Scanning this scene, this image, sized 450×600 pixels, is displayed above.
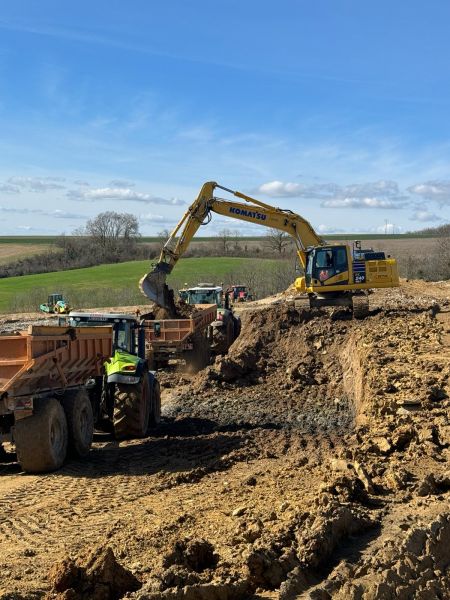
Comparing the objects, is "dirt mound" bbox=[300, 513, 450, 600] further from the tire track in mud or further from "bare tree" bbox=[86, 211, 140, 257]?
"bare tree" bbox=[86, 211, 140, 257]

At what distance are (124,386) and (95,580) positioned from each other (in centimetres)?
735

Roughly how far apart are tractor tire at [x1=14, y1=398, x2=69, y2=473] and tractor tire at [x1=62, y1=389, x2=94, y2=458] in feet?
2.10

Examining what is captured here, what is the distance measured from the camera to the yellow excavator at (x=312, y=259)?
22.6m

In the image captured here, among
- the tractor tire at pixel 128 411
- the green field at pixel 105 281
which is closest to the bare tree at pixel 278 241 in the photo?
the green field at pixel 105 281

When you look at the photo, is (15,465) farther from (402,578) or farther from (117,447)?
(402,578)

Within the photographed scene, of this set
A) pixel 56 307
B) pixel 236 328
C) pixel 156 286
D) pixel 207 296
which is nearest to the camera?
pixel 156 286

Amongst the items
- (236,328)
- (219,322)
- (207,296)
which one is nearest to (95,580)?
(219,322)

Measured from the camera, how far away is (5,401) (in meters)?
9.59

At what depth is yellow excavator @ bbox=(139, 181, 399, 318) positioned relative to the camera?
22.6 meters

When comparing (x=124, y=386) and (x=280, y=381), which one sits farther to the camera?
(x=280, y=381)

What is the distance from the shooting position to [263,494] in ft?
27.0

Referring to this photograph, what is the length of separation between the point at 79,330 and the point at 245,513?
5468mm

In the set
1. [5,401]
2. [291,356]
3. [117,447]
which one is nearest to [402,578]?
[5,401]

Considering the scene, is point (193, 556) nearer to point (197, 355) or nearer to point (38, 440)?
point (38, 440)
